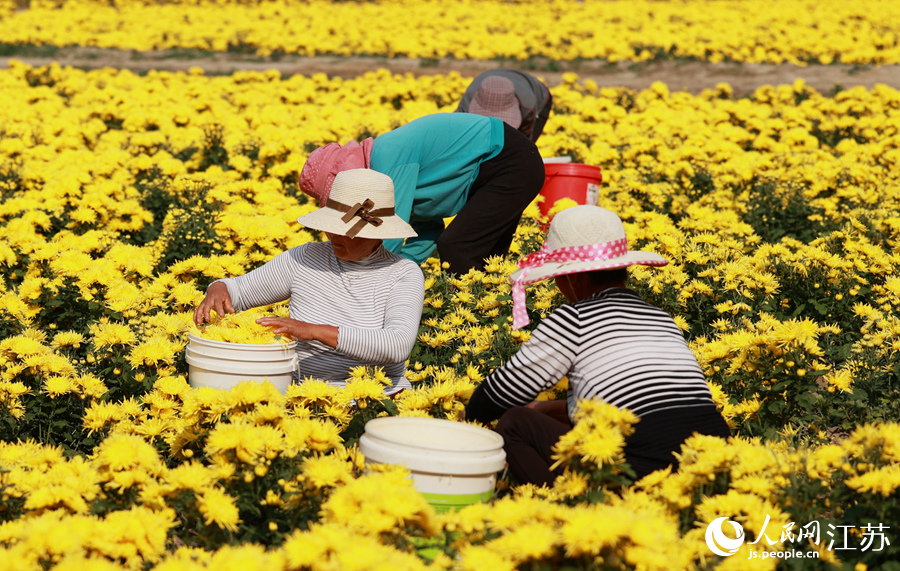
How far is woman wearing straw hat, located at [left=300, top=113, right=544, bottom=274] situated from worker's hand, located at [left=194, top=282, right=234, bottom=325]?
93 centimetres

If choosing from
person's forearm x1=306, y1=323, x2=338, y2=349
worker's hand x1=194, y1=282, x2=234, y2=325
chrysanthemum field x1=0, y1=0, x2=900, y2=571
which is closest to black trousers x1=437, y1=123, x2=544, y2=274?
chrysanthemum field x1=0, y1=0, x2=900, y2=571

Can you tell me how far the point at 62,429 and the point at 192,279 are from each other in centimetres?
140

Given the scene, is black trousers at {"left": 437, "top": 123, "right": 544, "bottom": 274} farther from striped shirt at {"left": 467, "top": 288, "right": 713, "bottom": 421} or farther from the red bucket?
striped shirt at {"left": 467, "top": 288, "right": 713, "bottom": 421}

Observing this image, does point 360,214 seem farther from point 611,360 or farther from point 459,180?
point 459,180

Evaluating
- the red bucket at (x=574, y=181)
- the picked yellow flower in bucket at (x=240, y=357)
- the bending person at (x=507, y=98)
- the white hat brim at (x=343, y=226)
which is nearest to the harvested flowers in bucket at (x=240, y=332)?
the picked yellow flower in bucket at (x=240, y=357)

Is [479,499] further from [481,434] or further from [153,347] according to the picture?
[153,347]

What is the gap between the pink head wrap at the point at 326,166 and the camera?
12.7ft

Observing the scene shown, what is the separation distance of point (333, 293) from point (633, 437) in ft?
4.82

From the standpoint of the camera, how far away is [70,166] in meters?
6.94

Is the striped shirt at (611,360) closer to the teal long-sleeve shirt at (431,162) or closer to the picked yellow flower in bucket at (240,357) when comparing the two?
the picked yellow flower in bucket at (240,357)

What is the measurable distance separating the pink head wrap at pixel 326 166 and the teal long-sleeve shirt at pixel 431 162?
17cm

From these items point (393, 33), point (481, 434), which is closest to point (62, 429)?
point (481, 434)

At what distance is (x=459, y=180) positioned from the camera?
4742mm

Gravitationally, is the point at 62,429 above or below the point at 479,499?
below
